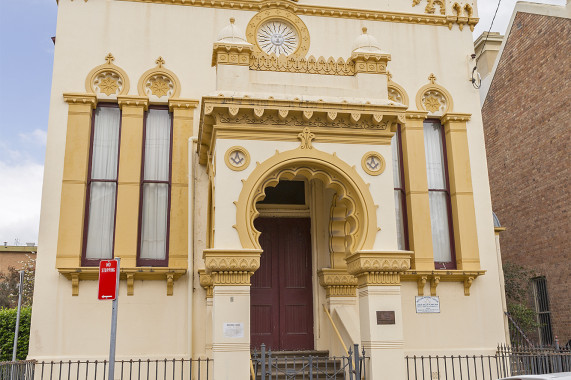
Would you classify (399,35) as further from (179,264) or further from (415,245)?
(179,264)

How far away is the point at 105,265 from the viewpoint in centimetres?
792

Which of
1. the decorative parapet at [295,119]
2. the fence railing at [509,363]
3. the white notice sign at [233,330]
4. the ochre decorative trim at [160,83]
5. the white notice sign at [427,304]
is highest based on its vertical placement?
the ochre decorative trim at [160,83]

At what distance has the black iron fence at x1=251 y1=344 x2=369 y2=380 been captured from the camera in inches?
372

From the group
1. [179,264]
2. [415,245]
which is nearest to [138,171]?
[179,264]

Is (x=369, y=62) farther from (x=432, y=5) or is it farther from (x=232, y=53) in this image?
(x=432, y=5)

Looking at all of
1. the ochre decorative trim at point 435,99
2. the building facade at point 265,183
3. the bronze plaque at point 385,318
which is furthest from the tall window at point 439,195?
the bronze plaque at point 385,318

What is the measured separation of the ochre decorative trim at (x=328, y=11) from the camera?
45.4ft

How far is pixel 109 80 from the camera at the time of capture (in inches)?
518

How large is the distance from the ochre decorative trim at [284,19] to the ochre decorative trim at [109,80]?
10.3ft

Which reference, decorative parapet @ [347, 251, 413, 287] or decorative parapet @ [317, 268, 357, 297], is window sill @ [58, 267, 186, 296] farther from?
decorative parapet @ [347, 251, 413, 287]

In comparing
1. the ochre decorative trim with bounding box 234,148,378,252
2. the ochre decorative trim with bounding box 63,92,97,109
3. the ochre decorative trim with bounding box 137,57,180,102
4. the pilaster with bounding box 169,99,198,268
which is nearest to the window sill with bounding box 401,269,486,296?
the ochre decorative trim with bounding box 234,148,378,252

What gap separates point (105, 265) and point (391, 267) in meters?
4.97

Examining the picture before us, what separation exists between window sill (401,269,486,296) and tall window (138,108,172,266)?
5568 millimetres

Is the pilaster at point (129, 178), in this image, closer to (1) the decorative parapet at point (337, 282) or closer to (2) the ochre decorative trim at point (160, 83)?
(2) the ochre decorative trim at point (160, 83)
